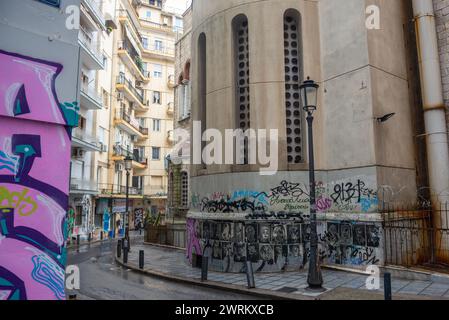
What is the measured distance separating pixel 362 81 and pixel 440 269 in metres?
6.10

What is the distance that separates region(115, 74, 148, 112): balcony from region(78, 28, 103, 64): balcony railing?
6.07m

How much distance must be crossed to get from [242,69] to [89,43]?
17629mm

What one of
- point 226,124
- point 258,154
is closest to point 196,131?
point 226,124

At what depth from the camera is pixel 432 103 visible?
1210cm

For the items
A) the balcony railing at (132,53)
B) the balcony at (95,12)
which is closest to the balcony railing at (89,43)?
the balcony at (95,12)

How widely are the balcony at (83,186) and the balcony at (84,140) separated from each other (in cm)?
244

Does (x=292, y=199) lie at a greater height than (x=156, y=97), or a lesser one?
lesser

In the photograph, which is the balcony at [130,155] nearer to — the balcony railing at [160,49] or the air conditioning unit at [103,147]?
the air conditioning unit at [103,147]

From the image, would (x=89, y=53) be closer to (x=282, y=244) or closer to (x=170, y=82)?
(x=170, y=82)

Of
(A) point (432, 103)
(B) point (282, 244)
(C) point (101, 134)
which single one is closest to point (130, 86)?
(C) point (101, 134)

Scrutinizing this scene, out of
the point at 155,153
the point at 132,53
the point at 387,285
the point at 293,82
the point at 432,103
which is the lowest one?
the point at 387,285

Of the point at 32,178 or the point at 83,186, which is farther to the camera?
the point at 83,186

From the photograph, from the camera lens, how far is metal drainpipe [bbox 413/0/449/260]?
11.8m
